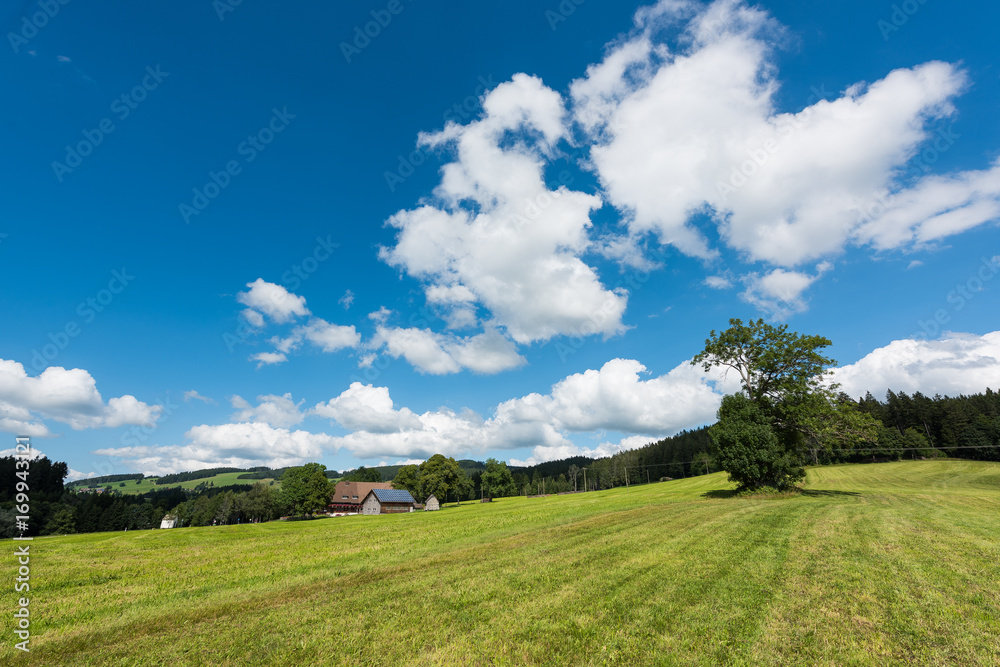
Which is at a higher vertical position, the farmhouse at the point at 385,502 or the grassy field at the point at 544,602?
the grassy field at the point at 544,602

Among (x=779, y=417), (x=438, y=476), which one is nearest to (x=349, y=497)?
(x=438, y=476)

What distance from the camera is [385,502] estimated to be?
87.4m

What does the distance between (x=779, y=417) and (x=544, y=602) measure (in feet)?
120

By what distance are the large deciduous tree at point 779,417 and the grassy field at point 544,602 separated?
55.7ft

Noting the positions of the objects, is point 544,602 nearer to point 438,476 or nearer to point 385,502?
point 438,476

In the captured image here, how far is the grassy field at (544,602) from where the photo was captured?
20.4 feet

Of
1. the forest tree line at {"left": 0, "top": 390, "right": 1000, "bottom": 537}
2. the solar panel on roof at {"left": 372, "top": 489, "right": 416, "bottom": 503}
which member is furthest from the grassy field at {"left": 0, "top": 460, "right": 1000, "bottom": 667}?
the solar panel on roof at {"left": 372, "top": 489, "right": 416, "bottom": 503}

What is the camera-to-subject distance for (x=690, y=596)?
8.48 metres

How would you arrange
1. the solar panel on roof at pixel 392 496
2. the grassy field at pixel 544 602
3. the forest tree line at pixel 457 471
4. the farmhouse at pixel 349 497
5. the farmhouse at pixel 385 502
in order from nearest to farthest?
the grassy field at pixel 544 602
the forest tree line at pixel 457 471
the farmhouse at pixel 385 502
the solar panel on roof at pixel 392 496
the farmhouse at pixel 349 497

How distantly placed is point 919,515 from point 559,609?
23.8 m

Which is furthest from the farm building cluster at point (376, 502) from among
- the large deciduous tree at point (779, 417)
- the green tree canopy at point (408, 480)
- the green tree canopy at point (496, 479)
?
the large deciduous tree at point (779, 417)

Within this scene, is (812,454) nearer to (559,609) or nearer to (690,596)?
(690,596)

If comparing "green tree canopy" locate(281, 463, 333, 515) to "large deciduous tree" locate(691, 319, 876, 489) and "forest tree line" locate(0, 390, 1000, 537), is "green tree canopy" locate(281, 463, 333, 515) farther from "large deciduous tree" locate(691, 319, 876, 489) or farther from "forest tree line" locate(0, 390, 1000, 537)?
"large deciduous tree" locate(691, 319, 876, 489)

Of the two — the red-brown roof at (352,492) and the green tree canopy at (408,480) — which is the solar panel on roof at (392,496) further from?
the red-brown roof at (352,492)
